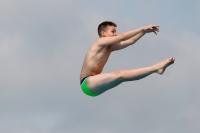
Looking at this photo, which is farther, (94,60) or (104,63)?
(104,63)

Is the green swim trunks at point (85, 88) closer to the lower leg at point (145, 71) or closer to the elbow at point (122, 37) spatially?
the lower leg at point (145, 71)

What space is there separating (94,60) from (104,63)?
0.52m

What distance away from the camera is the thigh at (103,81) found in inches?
794

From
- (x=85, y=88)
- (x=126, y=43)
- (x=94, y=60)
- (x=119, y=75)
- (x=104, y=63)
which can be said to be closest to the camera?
(x=119, y=75)

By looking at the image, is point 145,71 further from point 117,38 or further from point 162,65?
point 117,38

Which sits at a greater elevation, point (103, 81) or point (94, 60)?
point (94, 60)

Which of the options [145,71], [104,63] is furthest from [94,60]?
[145,71]

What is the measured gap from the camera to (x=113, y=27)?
21375 mm

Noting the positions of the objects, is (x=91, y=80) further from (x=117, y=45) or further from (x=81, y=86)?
(x=117, y=45)

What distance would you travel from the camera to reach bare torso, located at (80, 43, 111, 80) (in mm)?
20953

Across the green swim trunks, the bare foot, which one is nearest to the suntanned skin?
the bare foot

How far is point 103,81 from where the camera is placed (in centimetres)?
2034

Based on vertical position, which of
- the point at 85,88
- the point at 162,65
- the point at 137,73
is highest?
the point at 85,88

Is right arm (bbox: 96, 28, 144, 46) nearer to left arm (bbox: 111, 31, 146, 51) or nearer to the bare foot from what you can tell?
left arm (bbox: 111, 31, 146, 51)
